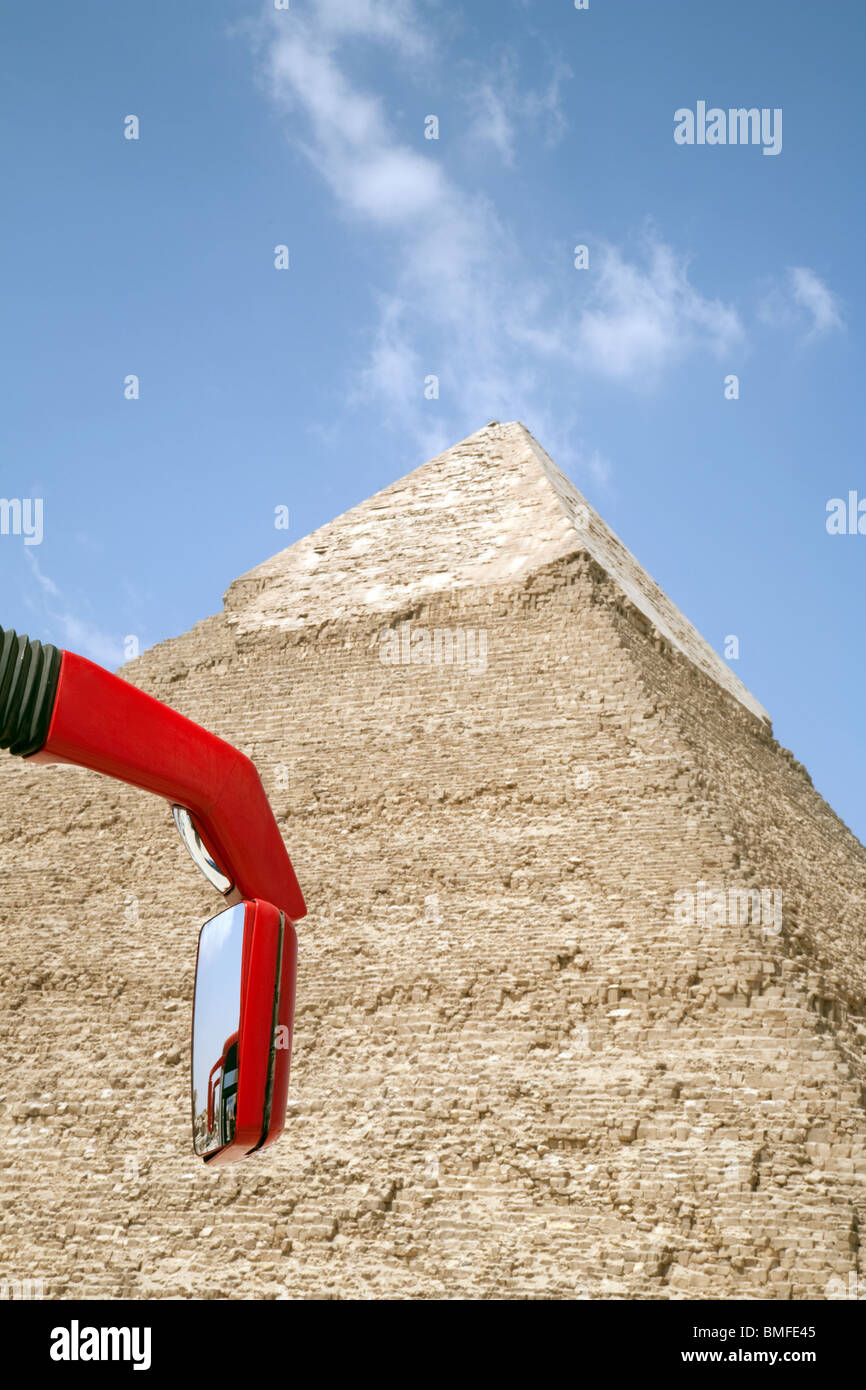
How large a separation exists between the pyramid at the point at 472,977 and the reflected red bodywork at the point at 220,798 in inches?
251

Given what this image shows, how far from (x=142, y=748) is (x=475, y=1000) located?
7870 millimetres

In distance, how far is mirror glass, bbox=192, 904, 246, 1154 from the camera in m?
2.10

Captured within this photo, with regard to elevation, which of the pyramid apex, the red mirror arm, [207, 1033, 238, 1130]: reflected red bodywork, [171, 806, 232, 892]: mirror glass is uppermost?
the pyramid apex

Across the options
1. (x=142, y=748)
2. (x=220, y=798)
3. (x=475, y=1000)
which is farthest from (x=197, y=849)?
(x=475, y=1000)

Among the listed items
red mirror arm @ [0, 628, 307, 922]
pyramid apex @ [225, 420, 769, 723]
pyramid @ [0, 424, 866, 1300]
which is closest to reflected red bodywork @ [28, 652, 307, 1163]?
red mirror arm @ [0, 628, 307, 922]

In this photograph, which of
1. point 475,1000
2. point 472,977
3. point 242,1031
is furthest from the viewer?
point 472,977

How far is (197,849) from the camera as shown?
2.46 m

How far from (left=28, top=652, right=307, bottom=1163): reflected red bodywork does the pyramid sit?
20.9 ft

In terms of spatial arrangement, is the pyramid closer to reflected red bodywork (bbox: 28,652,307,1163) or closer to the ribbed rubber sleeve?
reflected red bodywork (bbox: 28,652,307,1163)

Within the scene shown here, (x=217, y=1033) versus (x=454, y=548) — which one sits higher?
(x=454, y=548)

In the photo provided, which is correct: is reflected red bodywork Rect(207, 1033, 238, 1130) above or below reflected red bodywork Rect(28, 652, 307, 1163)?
below

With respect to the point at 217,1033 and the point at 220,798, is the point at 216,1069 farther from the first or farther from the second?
the point at 220,798

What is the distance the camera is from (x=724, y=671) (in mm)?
17906

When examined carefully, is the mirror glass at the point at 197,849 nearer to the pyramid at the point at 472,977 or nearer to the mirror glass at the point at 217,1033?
the mirror glass at the point at 217,1033
